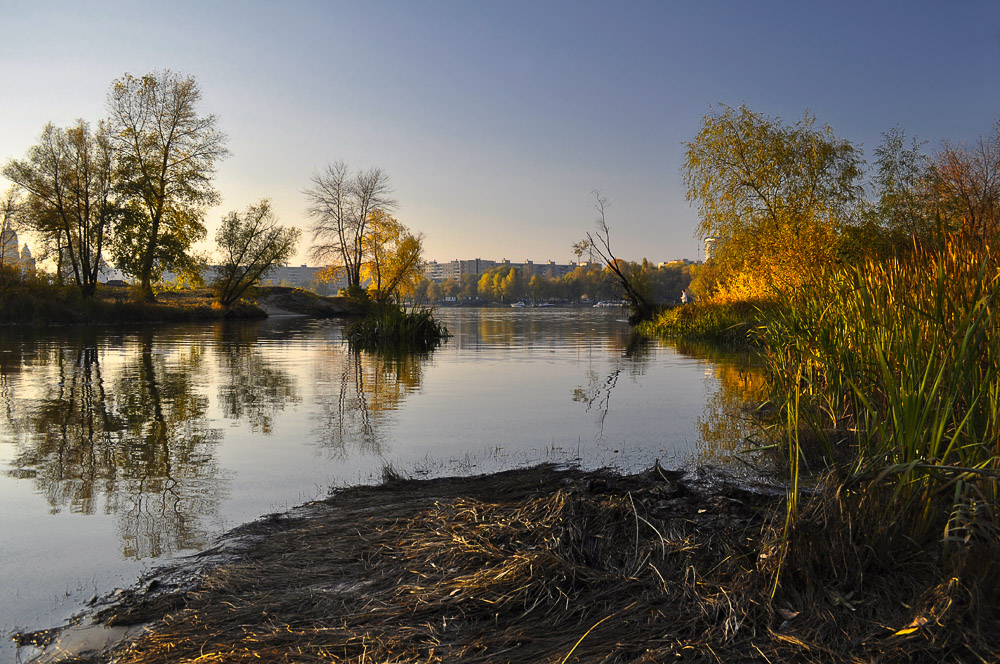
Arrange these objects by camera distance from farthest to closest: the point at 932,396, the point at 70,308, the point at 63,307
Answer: the point at 70,308 → the point at 63,307 → the point at 932,396

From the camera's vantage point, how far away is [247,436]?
23.1ft

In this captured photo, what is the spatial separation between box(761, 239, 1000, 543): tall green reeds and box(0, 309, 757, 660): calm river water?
197cm

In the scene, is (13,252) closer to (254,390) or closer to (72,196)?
(72,196)

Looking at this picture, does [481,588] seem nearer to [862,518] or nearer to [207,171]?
[862,518]

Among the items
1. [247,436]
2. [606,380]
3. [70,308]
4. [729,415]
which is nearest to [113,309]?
[70,308]

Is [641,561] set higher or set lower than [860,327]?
lower

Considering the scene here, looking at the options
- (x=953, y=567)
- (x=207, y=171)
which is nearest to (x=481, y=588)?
(x=953, y=567)

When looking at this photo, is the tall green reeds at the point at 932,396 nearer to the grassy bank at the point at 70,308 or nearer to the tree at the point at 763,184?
the tree at the point at 763,184

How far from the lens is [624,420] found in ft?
26.7

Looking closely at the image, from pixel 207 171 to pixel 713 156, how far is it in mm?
27489

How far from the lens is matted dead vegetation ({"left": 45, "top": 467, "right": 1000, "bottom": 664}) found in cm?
246

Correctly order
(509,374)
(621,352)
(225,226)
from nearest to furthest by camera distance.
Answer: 1. (509,374)
2. (621,352)
3. (225,226)

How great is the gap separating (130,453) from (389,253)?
5003cm

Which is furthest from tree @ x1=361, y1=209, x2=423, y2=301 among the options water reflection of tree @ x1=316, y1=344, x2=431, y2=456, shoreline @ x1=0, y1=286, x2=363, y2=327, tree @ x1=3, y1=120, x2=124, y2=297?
water reflection of tree @ x1=316, y1=344, x2=431, y2=456
